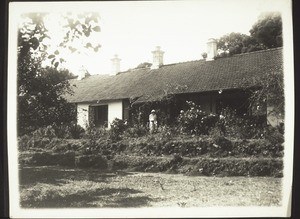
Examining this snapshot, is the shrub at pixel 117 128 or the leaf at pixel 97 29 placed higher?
the leaf at pixel 97 29

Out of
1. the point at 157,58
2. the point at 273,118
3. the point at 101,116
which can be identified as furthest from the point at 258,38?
the point at 101,116

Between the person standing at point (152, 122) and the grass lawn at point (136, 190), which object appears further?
the person standing at point (152, 122)

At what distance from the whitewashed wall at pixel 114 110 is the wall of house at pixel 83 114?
4.9 inches

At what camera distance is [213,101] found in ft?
6.81

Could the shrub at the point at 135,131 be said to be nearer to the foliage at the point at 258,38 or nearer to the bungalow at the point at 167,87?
the bungalow at the point at 167,87

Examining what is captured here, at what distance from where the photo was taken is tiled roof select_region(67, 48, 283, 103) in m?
2.05

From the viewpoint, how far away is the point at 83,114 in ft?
6.93

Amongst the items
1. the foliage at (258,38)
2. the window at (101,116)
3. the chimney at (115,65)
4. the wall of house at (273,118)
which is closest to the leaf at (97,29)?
the chimney at (115,65)

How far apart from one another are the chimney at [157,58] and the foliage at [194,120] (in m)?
0.26

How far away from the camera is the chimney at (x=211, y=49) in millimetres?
2037

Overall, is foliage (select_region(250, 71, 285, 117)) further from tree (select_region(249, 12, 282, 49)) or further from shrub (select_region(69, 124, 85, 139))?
shrub (select_region(69, 124, 85, 139))

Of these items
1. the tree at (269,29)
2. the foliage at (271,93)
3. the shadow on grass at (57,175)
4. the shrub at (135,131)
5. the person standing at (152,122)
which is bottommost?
the shadow on grass at (57,175)

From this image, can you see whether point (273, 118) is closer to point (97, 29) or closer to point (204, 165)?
point (204, 165)

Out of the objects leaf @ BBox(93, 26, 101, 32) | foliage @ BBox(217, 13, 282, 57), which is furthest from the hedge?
leaf @ BBox(93, 26, 101, 32)
